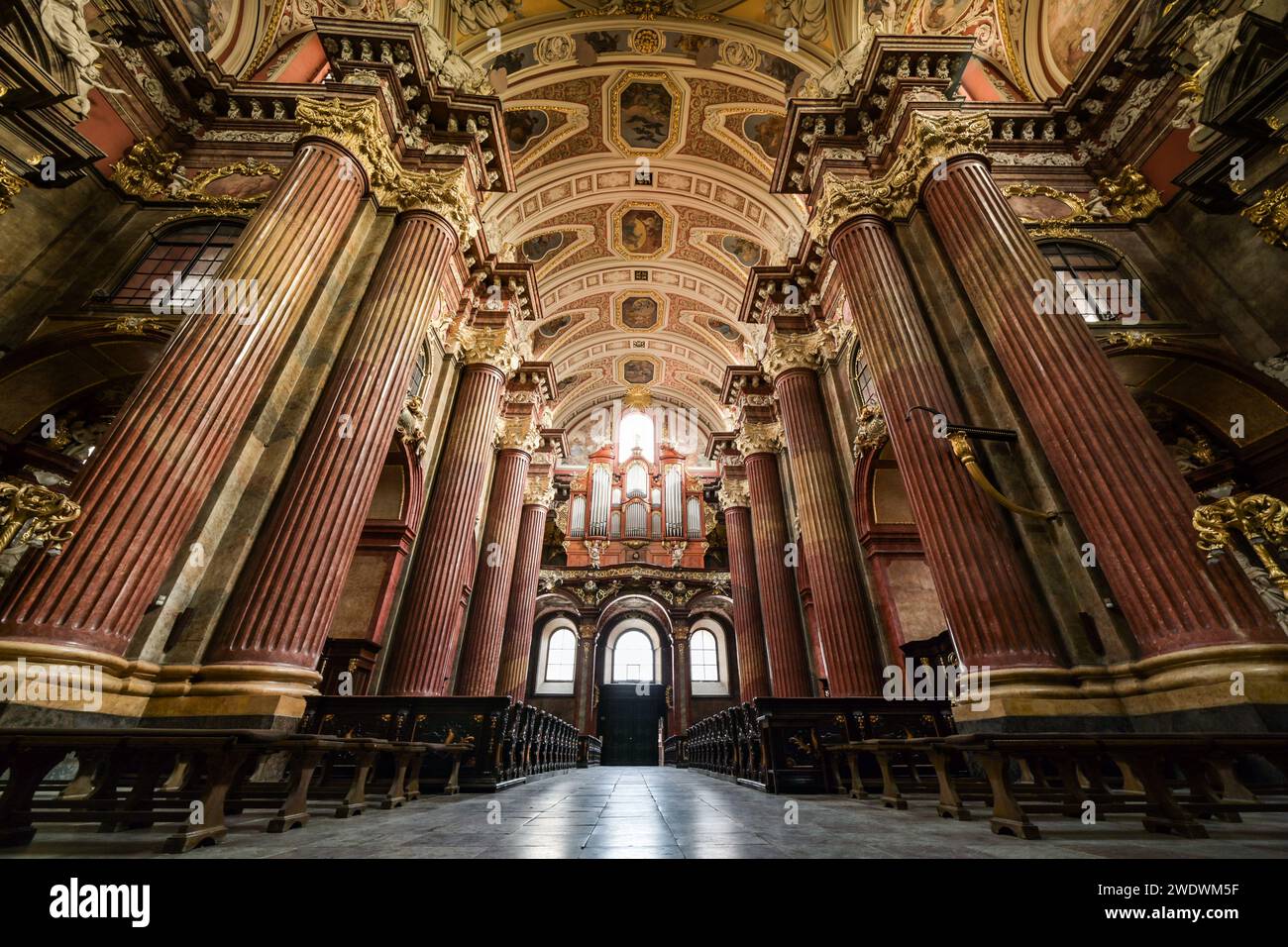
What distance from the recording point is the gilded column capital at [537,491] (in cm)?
1530

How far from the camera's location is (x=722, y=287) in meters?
16.2

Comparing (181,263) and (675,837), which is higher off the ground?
(181,263)

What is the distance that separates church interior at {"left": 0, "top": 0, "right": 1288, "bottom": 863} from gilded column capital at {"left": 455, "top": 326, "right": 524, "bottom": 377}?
5.0 inches

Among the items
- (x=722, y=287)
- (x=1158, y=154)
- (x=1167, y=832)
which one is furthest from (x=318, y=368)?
(x=722, y=287)

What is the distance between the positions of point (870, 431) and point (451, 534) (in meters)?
6.79

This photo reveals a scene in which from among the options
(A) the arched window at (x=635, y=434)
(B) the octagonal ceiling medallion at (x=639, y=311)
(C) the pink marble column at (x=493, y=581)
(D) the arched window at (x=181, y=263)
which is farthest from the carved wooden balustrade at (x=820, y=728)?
(A) the arched window at (x=635, y=434)

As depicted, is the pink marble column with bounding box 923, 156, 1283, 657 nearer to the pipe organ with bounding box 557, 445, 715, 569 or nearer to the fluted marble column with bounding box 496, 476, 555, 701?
the fluted marble column with bounding box 496, 476, 555, 701

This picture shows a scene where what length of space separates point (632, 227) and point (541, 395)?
5.68 metres

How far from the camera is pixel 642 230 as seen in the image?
1580 cm

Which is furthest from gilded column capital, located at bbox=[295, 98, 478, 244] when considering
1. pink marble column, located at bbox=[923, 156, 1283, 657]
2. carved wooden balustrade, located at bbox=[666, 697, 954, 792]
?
carved wooden balustrade, located at bbox=[666, 697, 954, 792]

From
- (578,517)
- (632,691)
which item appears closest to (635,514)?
(578,517)

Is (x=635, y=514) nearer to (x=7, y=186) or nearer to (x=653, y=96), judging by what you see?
(x=653, y=96)

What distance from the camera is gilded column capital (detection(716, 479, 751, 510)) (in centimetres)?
1592

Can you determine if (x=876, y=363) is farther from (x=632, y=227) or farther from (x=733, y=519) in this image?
(x=632, y=227)
